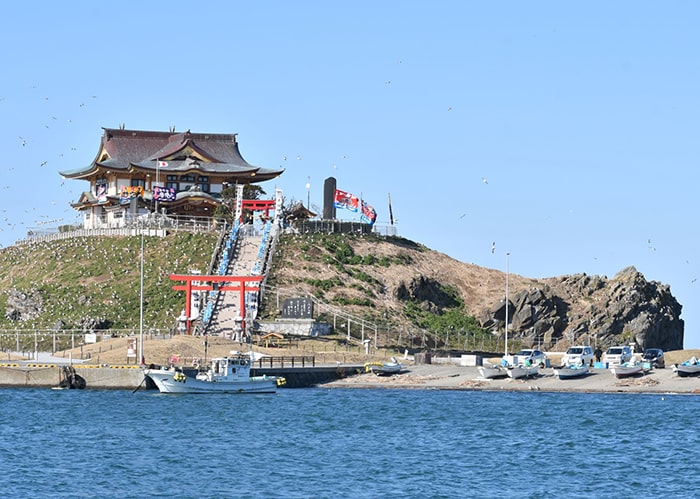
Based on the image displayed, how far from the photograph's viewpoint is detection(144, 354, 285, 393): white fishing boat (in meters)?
91.3

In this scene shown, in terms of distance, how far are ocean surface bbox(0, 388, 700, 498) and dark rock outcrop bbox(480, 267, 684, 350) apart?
34317 mm

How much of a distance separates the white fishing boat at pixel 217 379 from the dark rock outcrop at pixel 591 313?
140 feet

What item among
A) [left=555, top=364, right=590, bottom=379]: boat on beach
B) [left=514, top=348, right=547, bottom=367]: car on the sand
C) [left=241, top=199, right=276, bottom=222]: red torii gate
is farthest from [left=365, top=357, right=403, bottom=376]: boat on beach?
[left=241, top=199, right=276, bottom=222]: red torii gate

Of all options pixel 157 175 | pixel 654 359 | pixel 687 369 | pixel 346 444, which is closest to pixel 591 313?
pixel 654 359

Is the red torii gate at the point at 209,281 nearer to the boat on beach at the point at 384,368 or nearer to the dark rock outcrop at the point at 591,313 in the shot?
the boat on beach at the point at 384,368

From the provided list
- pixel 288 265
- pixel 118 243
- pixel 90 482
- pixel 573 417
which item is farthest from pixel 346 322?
pixel 90 482

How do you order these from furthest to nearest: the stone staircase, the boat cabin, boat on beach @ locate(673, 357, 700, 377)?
the stone staircase → boat on beach @ locate(673, 357, 700, 377) → the boat cabin

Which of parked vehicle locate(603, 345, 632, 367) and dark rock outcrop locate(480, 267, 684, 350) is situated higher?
dark rock outcrop locate(480, 267, 684, 350)

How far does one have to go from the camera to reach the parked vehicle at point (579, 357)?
10669 cm

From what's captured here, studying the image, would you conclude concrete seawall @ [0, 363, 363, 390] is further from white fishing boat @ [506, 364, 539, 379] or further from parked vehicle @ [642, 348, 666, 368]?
parked vehicle @ [642, 348, 666, 368]

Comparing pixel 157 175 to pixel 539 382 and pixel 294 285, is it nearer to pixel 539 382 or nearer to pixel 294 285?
pixel 294 285

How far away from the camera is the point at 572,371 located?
101 metres

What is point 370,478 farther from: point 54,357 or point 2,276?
point 2,276

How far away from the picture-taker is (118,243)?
141 metres
